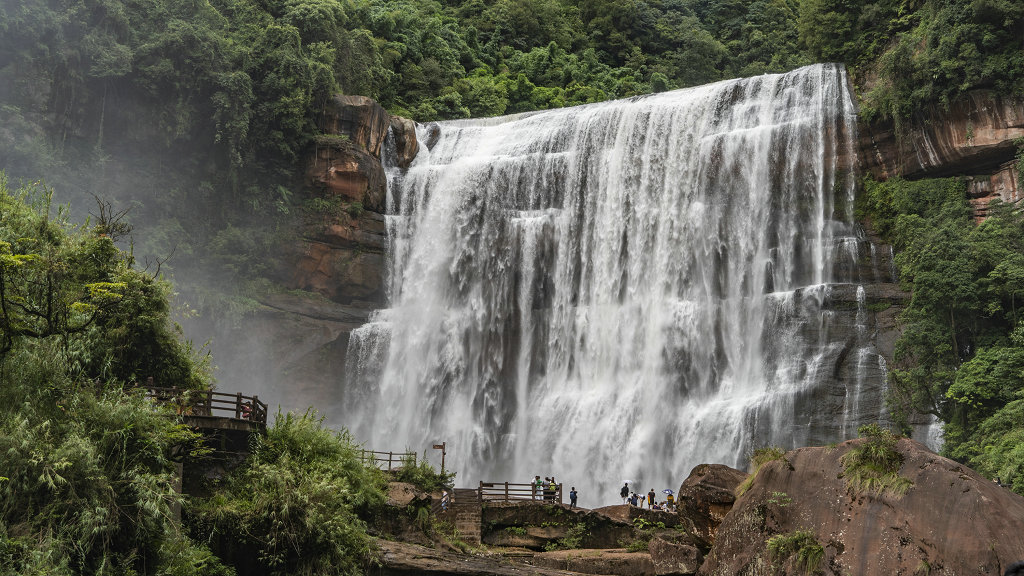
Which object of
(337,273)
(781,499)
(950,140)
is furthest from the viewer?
(337,273)

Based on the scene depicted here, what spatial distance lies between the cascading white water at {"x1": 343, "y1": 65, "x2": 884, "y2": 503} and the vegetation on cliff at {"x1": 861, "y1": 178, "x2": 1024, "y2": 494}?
190cm

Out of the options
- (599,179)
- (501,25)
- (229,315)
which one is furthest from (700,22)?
(229,315)

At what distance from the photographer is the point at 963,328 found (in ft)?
94.3

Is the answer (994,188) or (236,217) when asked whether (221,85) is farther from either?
(994,188)

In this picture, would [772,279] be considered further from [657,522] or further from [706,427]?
[657,522]

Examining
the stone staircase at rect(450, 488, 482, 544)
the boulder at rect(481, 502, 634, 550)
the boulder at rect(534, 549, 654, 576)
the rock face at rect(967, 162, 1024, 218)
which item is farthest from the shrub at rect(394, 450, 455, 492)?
the rock face at rect(967, 162, 1024, 218)

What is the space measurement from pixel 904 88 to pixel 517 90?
3034cm

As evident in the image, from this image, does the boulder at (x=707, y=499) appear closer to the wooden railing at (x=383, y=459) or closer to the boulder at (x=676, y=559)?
the boulder at (x=676, y=559)

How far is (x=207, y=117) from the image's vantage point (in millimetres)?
40656

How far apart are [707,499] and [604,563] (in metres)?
3.81

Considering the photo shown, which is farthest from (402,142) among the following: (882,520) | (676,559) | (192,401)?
(882,520)

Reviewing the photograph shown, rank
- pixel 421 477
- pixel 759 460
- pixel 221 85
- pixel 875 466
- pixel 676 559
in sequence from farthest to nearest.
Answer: pixel 221 85
pixel 421 477
pixel 676 559
pixel 759 460
pixel 875 466

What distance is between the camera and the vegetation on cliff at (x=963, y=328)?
84.7 ft

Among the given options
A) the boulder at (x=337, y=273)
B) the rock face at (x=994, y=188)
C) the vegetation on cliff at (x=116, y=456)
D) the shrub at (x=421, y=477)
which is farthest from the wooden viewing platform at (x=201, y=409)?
the rock face at (x=994, y=188)
